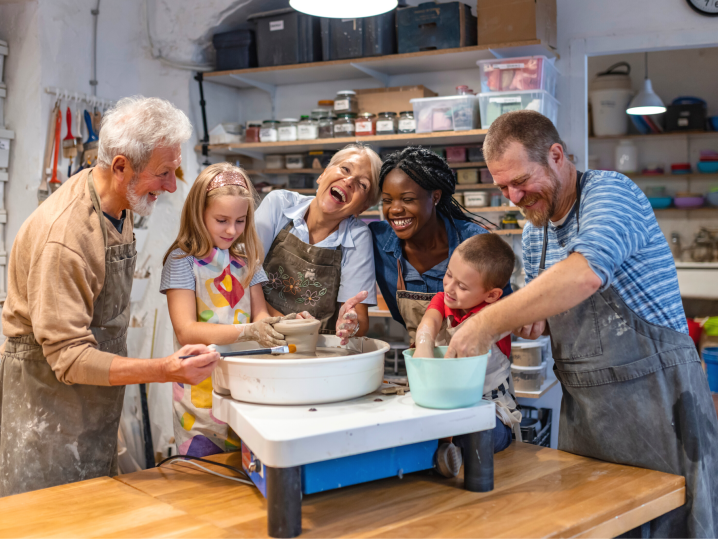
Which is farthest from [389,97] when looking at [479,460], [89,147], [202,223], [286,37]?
[479,460]

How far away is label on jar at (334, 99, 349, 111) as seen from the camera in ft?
12.8

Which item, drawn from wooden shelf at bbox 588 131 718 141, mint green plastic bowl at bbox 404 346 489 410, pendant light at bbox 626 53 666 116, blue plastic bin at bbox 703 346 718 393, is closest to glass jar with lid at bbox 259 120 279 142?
blue plastic bin at bbox 703 346 718 393

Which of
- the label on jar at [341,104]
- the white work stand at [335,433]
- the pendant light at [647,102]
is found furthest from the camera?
the pendant light at [647,102]

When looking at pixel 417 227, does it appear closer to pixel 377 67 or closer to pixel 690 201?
pixel 377 67

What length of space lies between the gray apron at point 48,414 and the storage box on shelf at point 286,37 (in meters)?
2.54

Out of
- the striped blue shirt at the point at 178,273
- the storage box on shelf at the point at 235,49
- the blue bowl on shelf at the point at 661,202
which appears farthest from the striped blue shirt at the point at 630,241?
the blue bowl on shelf at the point at 661,202

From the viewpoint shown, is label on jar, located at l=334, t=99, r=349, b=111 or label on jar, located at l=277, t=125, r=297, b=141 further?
label on jar, located at l=277, t=125, r=297, b=141

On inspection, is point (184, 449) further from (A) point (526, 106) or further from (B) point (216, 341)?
(A) point (526, 106)

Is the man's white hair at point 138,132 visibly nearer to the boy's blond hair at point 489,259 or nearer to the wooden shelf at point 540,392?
the boy's blond hair at point 489,259

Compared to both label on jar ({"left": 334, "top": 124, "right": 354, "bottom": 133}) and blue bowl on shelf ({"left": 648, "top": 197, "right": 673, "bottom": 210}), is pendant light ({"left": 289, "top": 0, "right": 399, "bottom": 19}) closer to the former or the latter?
label on jar ({"left": 334, "top": 124, "right": 354, "bottom": 133})

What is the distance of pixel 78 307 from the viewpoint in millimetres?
1575

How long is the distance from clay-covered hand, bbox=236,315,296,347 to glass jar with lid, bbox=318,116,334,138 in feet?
7.77

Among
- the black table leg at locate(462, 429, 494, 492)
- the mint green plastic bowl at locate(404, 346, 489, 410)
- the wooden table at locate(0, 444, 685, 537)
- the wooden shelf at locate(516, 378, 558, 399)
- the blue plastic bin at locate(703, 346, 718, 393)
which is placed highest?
the mint green plastic bowl at locate(404, 346, 489, 410)

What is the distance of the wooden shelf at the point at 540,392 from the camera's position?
3.42 m
